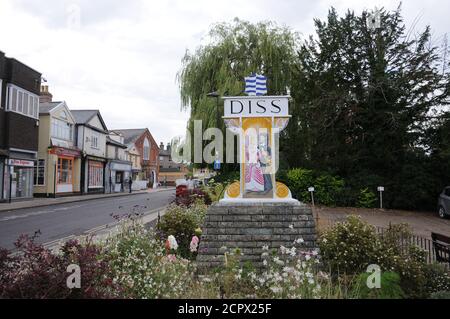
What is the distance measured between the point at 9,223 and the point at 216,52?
15665mm

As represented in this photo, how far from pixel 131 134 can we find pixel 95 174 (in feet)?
84.9

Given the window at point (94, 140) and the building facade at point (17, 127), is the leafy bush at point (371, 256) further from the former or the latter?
the window at point (94, 140)

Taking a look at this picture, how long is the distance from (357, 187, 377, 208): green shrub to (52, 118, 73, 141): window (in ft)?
80.4

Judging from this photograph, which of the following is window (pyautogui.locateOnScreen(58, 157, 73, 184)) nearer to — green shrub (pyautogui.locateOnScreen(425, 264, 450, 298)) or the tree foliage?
the tree foliage

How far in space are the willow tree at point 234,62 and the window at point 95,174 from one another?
1733 centimetres

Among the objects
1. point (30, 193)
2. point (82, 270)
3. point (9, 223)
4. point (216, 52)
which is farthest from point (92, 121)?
point (82, 270)

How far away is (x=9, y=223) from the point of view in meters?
14.1

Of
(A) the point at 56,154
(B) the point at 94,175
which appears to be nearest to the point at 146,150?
(B) the point at 94,175

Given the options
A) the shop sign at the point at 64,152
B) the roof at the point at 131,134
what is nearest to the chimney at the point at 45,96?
the shop sign at the point at 64,152

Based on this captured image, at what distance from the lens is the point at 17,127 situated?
24781 mm

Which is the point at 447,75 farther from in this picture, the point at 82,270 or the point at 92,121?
the point at 92,121

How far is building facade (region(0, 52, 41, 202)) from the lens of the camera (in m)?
23.6

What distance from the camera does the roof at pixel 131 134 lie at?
59875mm

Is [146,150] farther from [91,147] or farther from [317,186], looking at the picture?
[317,186]
